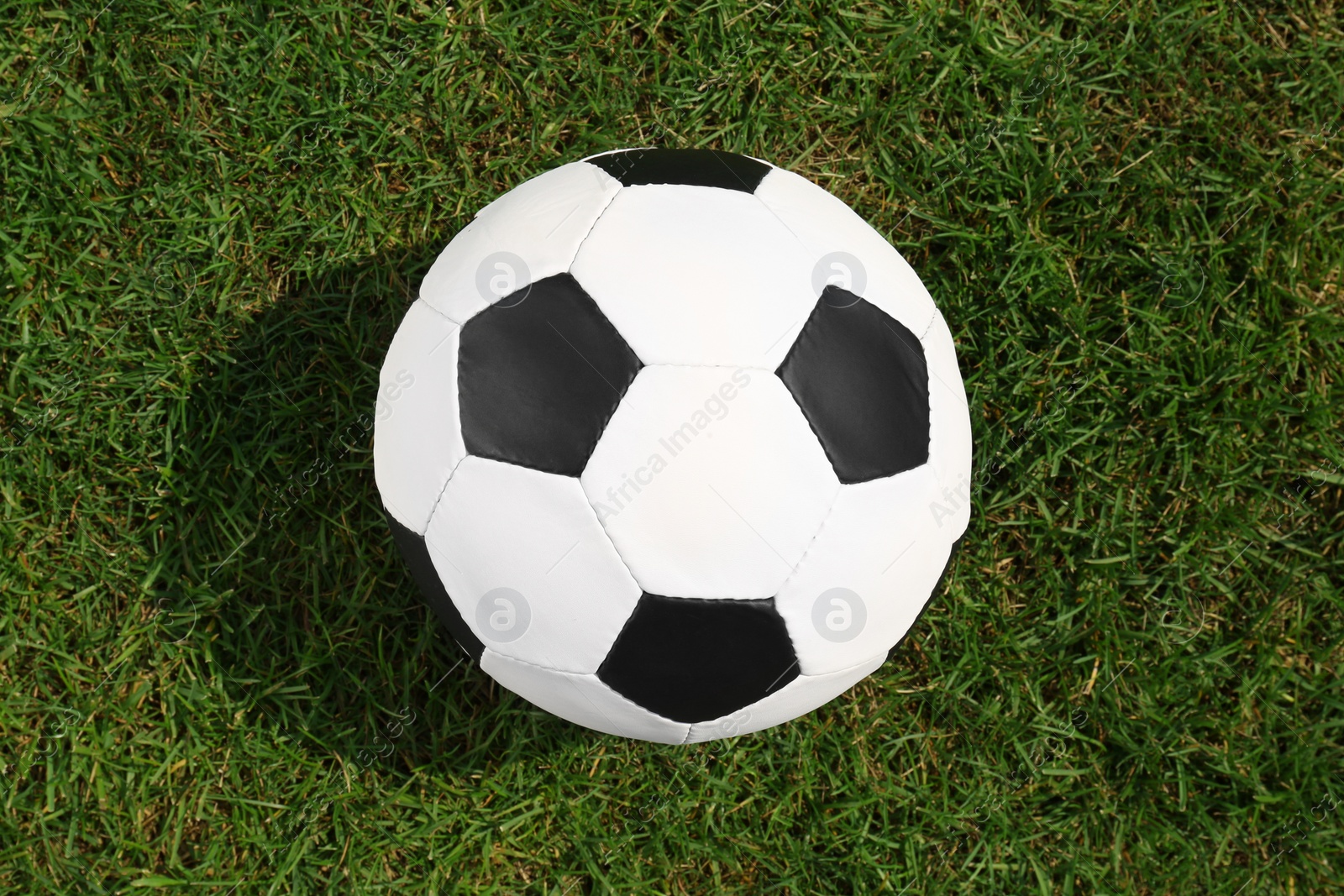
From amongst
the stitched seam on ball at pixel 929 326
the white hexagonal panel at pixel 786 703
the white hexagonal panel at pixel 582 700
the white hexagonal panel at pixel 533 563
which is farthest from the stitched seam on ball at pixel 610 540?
the stitched seam on ball at pixel 929 326

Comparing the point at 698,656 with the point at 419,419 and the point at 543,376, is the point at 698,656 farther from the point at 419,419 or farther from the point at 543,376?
the point at 419,419

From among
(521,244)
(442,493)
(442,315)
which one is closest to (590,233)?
(521,244)

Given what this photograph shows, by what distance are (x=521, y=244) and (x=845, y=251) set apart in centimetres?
73

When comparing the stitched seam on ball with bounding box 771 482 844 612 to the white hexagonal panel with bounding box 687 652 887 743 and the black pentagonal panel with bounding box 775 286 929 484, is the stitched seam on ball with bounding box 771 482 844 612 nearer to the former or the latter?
the black pentagonal panel with bounding box 775 286 929 484

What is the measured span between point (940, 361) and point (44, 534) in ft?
9.14

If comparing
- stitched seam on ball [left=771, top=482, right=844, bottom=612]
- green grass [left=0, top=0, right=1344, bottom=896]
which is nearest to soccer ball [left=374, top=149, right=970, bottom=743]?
stitched seam on ball [left=771, top=482, right=844, bottom=612]

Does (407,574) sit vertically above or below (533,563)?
below

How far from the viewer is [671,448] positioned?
1.81 metres

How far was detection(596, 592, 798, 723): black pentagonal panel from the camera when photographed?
189 centimetres

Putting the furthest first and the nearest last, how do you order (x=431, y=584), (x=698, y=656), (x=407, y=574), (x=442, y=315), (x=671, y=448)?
(x=407, y=574), (x=431, y=584), (x=442, y=315), (x=698, y=656), (x=671, y=448)

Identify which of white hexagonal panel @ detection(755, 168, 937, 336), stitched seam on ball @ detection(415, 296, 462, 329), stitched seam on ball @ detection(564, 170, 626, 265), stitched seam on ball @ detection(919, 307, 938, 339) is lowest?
stitched seam on ball @ detection(919, 307, 938, 339)

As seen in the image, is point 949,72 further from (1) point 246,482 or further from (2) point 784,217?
(1) point 246,482

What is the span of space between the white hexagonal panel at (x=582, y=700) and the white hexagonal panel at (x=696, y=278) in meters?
0.74

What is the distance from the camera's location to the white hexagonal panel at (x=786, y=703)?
208 cm
